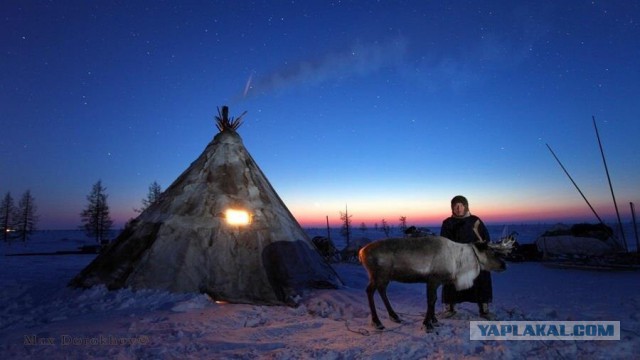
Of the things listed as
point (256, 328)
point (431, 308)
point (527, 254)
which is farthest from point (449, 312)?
point (527, 254)

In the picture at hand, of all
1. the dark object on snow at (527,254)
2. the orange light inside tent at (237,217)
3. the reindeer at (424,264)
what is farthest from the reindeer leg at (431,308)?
the dark object on snow at (527,254)

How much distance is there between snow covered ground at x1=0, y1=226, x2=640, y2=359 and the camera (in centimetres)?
463

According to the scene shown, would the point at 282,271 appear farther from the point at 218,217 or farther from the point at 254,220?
the point at 218,217

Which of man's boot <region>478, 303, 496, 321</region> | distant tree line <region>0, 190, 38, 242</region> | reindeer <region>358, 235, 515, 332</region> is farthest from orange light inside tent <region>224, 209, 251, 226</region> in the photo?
distant tree line <region>0, 190, 38, 242</region>

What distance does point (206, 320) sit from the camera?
6441mm

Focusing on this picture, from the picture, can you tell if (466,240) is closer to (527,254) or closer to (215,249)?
(215,249)

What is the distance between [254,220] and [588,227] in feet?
71.9

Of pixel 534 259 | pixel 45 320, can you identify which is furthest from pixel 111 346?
pixel 534 259

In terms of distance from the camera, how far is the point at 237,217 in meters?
9.54

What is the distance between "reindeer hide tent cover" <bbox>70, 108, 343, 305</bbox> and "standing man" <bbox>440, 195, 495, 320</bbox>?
11.6ft

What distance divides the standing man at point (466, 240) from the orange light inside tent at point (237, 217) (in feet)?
17.5

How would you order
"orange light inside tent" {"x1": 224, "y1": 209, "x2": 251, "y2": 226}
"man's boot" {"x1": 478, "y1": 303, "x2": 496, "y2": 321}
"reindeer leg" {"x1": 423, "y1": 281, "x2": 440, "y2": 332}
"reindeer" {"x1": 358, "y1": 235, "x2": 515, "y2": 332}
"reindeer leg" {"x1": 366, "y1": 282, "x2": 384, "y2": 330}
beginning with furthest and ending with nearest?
"orange light inside tent" {"x1": 224, "y1": 209, "x2": 251, "y2": 226}, "man's boot" {"x1": 478, "y1": 303, "x2": 496, "y2": 321}, "reindeer leg" {"x1": 366, "y1": 282, "x2": 384, "y2": 330}, "reindeer" {"x1": 358, "y1": 235, "x2": 515, "y2": 332}, "reindeer leg" {"x1": 423, "y1": 281, "x2": 440, "y2": 332}

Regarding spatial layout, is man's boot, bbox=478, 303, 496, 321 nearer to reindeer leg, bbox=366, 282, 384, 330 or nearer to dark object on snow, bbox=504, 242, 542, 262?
reindeer leg, bbox=366, 282, 384, 330

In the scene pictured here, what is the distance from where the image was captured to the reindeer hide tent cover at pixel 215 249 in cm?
837
